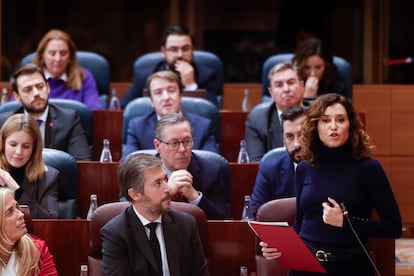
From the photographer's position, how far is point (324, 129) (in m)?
3.15

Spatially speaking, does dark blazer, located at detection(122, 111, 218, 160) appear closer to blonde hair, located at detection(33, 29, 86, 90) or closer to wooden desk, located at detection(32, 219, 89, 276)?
blonde hair, located at detection(33, 29, 86, 90)

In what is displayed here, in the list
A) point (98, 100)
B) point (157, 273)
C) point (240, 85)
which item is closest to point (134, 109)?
point (98, 100)

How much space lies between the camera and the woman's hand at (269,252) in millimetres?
3088

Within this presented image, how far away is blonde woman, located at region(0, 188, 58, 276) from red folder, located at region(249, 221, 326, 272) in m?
0.65

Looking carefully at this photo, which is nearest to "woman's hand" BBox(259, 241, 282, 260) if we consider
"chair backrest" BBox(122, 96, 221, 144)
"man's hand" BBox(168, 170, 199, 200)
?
"man's hand" BBox(168, 170, 199, 200)

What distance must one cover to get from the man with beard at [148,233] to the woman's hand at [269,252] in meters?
0.18

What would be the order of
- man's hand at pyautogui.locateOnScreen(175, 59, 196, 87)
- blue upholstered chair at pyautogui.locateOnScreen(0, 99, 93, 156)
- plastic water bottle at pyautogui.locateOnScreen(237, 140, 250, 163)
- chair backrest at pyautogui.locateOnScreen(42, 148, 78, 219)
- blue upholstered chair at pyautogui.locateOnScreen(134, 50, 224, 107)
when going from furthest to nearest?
blue upholstered chair at pyautogui.locateOnScreen(134, 50, 224, 107)
man's hand at pyautogui.locateOnScreen(175, 59, 196, 87)
blue upholstered chair at pyautogui.locateOnScreen(0, 99, 93, 156)
plastic water bottle at pyautogui.locateOnScreen(237, 140, 250, 163)
chair backrest at pyautogui.locateOnScreen(42, 148, 78, 219)

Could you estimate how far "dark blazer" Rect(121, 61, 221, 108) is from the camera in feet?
17.5

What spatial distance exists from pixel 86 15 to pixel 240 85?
1035mm

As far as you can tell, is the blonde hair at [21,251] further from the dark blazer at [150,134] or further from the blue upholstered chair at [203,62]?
the blue upholstered chair at [203,62]

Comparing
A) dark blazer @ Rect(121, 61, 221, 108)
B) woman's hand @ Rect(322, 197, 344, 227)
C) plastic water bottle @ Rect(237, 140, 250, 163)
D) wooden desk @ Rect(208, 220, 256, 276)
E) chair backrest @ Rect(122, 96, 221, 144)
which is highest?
dark blazer @ Rect(121, 61, 221, 108)

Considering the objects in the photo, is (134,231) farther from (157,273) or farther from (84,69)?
(84,69)

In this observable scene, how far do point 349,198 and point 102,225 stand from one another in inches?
30.5

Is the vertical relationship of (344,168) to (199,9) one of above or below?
below
